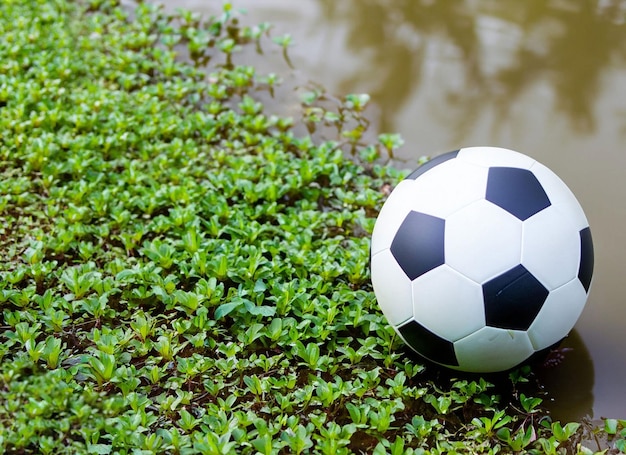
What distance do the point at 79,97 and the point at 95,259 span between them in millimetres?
1388

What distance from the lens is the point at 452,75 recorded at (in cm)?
428

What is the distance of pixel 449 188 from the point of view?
92.7 inches

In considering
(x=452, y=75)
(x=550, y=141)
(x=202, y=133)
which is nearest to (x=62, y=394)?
(x=202, y=133)

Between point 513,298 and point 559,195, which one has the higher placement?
point 559,195

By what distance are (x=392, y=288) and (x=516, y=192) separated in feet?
1.75

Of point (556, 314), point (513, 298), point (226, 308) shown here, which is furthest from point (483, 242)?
point (226, 308)

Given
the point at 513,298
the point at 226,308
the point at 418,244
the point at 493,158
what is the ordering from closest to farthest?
the point at 513,298, the point at 418,244, the point at 493,158, the point at 226,308

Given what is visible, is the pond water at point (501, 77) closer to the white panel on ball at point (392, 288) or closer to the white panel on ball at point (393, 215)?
the white panel on ball at point (392, 288)

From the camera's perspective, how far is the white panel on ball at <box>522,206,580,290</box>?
87.4 inches

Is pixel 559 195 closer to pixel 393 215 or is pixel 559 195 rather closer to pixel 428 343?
pixel 393 215

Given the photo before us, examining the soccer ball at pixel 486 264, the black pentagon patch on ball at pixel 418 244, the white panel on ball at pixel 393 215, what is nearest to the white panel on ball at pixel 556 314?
the soccer ball at pixel 486 264

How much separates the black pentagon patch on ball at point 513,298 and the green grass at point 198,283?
14.0 inches

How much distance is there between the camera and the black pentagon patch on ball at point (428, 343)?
232 cm

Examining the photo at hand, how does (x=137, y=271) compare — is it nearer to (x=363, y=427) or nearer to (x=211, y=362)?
(x=211, y=362)
